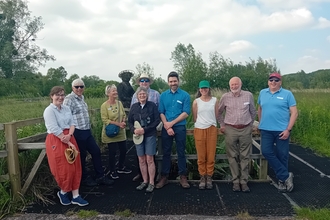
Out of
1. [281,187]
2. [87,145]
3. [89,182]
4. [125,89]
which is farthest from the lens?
[125,89]

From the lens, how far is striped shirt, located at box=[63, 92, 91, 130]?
454 centimetres

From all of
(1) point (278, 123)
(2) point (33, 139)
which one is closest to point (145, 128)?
(2) point (33, 139)


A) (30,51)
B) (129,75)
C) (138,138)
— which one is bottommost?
(138,138)

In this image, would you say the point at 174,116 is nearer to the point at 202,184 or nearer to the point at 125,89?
the point at 202,184

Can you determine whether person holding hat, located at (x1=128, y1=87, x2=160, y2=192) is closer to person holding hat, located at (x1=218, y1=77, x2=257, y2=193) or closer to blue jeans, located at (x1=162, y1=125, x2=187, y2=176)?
blue jeans, located at (x1=162, y1=125, x2=187, y2=176)

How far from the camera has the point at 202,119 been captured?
455 cm

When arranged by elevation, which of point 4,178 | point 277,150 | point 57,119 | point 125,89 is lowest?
point 4,178

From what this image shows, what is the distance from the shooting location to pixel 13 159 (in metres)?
4.10

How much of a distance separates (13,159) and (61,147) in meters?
0.72

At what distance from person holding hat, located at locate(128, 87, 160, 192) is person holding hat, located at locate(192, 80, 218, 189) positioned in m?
0.61

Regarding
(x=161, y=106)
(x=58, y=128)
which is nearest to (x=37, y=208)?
(x=58, y=128)

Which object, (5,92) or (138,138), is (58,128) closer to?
(138,138)

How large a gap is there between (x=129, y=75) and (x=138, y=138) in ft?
12.1

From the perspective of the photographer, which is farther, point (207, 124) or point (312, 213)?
point (207, 124)
